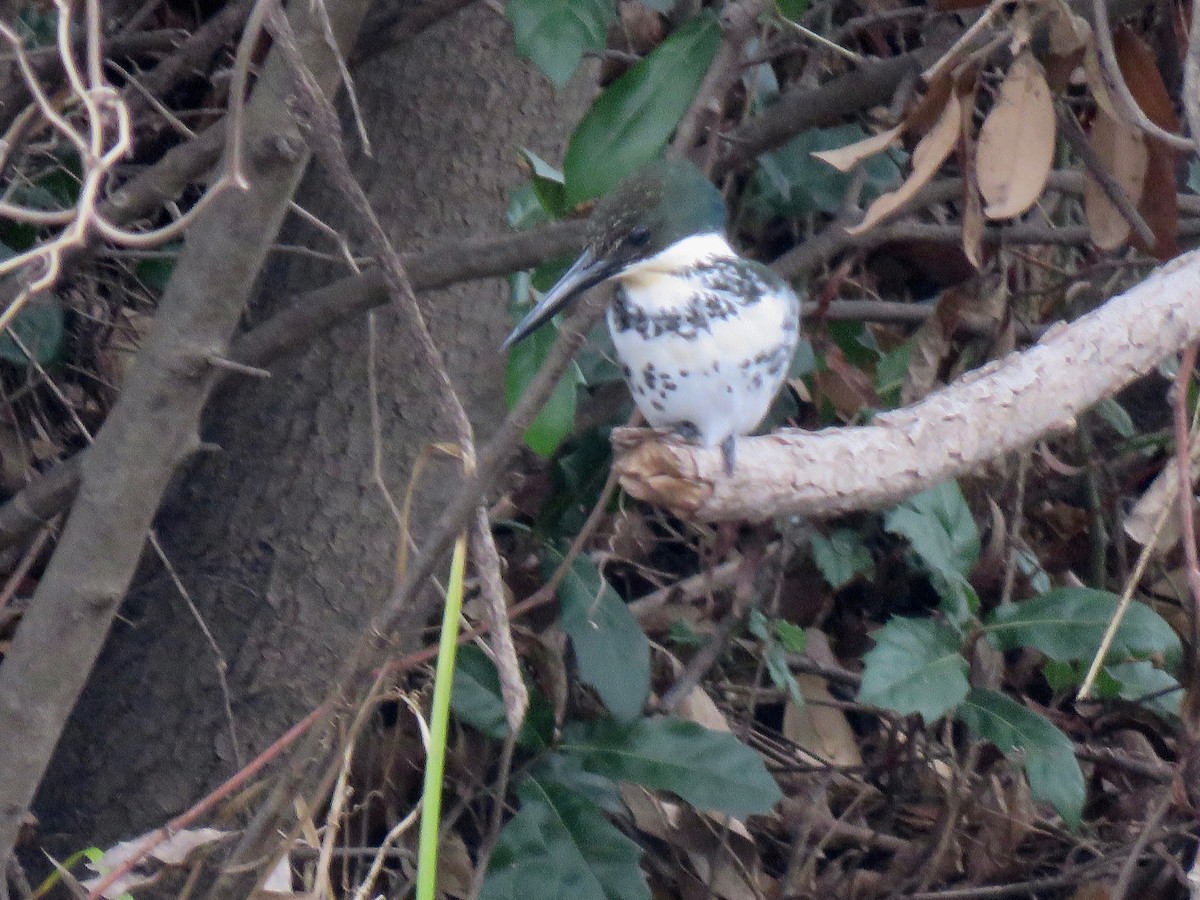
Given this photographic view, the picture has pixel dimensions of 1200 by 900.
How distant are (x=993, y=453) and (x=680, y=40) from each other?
674 millimetres

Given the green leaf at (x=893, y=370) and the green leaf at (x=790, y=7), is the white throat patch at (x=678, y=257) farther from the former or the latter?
the green leaf at (x=893, y=370)

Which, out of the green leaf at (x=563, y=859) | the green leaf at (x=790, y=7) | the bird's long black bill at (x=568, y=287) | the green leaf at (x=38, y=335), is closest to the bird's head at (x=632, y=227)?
the bird's long black bill at (x=568, y=287)

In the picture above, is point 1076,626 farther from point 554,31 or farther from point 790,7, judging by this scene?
point 554,31

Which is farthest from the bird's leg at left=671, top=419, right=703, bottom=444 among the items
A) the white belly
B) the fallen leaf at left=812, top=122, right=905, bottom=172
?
the fallen leaf at left=812, top=122, right=905, bottom=172

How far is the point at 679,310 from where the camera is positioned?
184 centimetres

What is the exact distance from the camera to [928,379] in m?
2.24

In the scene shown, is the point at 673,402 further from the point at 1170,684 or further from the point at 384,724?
the point at 1170,684

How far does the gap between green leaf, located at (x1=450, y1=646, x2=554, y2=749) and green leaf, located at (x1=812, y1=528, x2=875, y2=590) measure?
0.52 m

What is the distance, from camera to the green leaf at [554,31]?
66.2 inches

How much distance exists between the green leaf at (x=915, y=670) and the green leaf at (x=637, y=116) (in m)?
0.68

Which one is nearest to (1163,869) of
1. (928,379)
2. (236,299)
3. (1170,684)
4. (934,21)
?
(1170,684)

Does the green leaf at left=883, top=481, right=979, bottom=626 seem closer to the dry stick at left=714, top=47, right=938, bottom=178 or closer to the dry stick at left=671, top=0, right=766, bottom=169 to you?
the dry stick at left=714, top=47, right=938, bottom=178

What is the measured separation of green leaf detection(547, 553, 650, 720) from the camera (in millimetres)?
2053

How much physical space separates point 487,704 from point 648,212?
2.35ft
